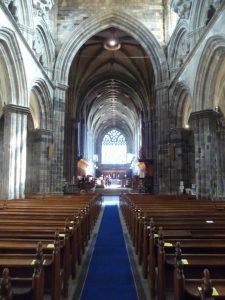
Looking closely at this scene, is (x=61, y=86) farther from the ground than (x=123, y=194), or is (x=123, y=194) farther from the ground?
(x=61, y=86)

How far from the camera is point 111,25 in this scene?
19.0 metres

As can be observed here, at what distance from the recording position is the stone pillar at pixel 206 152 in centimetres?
1278

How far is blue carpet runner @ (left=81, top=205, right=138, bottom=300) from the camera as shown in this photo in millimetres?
4188

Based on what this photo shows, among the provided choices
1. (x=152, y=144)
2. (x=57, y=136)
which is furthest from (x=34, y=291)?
(x=152, y=144)

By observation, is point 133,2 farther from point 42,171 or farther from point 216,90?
point 42,171

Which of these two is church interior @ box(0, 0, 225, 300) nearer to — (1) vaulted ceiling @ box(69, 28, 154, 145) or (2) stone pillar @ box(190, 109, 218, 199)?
(2) stone pillar @ box(190, 109, 218, 199)

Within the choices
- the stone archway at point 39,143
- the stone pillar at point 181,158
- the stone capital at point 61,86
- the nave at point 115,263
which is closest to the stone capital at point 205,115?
the stone pillar at point 181,158

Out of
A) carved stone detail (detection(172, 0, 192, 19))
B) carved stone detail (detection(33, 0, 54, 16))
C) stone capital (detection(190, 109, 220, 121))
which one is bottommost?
stone capital (detection(190, 109, 220, 121))

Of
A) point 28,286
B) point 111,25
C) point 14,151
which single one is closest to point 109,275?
point 28,286

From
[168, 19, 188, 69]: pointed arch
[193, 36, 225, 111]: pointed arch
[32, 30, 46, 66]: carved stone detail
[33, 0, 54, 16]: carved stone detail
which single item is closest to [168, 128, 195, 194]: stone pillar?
[168, 19, 188, 69]: pointed arch

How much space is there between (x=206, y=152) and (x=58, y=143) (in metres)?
8.51

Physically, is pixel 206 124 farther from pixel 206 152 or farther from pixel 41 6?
pixel 41 6

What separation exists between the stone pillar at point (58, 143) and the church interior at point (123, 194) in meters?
0.06

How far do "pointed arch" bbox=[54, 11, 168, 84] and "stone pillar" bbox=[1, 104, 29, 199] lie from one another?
6247mm
